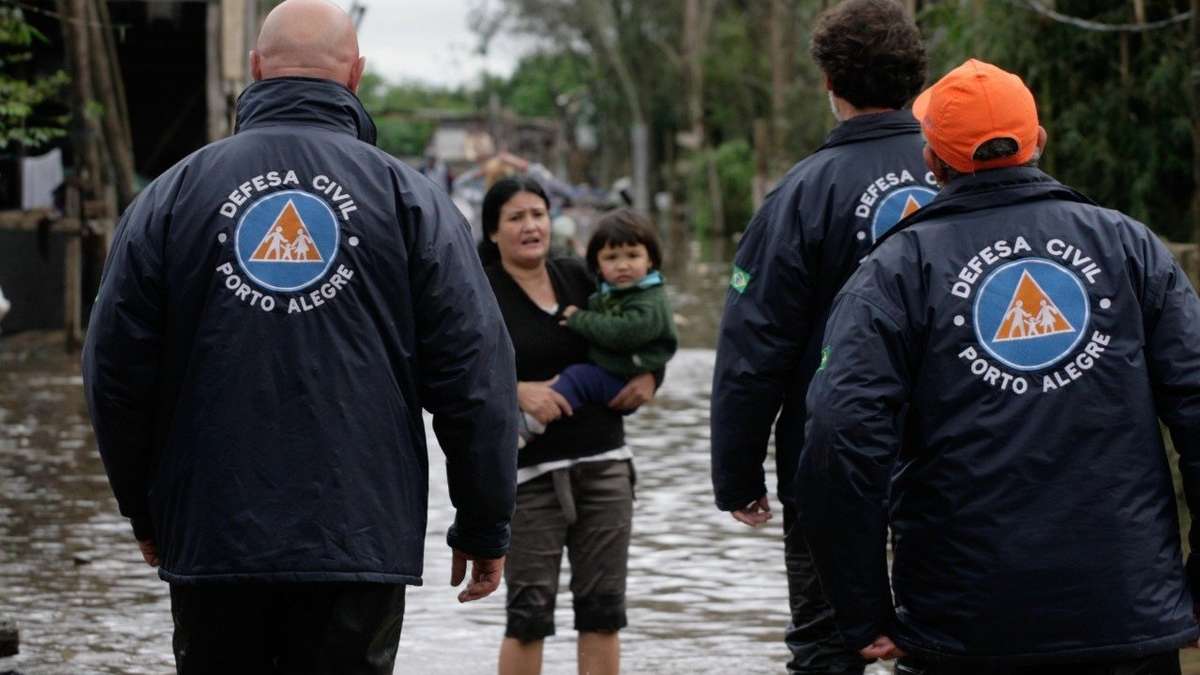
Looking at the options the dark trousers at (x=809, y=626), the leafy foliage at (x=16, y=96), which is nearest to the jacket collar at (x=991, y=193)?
the dark trousers at (x=809, y=626)

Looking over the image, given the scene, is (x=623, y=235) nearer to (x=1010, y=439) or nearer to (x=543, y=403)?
(x=543, y=403)

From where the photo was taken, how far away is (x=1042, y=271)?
12.6 feet

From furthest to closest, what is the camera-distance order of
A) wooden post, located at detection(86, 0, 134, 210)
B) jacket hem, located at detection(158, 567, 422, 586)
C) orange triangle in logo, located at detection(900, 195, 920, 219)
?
1. wooden post, located at detection(86, 0, 134, 210)
2. orange triangle in logo, located at detection(900, 195, 920, 219)
3. jacket hem, located at detection(158, 567, 422, 586)

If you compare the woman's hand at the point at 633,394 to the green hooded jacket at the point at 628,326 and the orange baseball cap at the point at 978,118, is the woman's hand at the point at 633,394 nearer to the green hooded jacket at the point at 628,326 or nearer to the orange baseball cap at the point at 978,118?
the green hooded jacket at the point at 628,326

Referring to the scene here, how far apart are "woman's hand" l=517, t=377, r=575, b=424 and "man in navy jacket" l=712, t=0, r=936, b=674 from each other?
1147 mm

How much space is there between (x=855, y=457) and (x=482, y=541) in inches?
32.9

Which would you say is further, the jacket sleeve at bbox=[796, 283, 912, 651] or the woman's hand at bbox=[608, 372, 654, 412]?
A: the woman's hand at bbox=[608, 372, 654, 412]

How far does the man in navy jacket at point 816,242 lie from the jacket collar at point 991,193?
915 millimetres

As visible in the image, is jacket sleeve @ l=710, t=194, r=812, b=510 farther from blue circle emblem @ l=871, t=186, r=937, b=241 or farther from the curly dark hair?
the curly dark hair

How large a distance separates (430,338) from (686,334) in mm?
17771

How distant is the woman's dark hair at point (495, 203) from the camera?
6.30 meters

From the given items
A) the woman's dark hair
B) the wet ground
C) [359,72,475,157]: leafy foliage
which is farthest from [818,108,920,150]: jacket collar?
[359,72,475,157]: leafy foliage

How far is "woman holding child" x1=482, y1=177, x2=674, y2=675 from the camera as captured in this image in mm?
6137

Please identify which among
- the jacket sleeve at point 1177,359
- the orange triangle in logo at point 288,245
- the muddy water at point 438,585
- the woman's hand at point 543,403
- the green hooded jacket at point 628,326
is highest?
the orange triangle in logo at point 288,245
